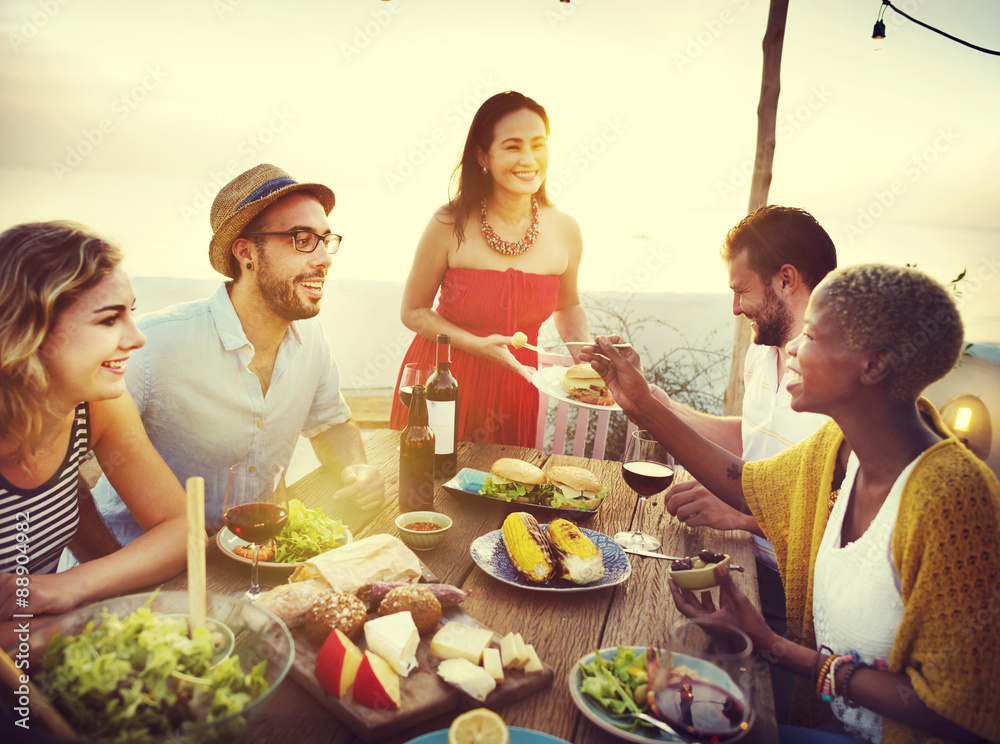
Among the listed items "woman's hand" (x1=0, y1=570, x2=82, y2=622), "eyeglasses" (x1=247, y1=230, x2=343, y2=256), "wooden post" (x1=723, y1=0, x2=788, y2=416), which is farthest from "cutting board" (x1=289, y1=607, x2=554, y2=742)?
"wooden post" (x1=723, y1=0, x2=788, y2=416)

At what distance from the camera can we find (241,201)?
7.05 ft

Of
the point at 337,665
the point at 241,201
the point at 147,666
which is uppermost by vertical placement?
the point at 241,201

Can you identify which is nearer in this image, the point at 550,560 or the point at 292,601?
the point at 292,601

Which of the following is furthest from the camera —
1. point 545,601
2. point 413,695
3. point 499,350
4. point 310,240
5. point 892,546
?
point 499,350

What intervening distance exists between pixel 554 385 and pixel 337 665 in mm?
1753

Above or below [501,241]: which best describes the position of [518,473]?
below

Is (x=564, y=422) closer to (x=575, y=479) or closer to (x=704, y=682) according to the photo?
(x=575, y=479)

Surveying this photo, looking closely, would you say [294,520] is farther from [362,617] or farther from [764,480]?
[764,480]

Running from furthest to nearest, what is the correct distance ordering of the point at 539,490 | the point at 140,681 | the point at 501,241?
the point at 501,241
the point at 539,490
the point at 140,681

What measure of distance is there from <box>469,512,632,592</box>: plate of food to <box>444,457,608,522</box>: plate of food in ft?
0.92

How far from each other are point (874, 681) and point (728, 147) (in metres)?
4.60

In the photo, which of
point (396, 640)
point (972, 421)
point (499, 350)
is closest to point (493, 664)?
point (396, 640)

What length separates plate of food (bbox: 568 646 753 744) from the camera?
88 centimetres

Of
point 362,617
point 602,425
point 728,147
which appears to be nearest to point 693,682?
point 362,617
